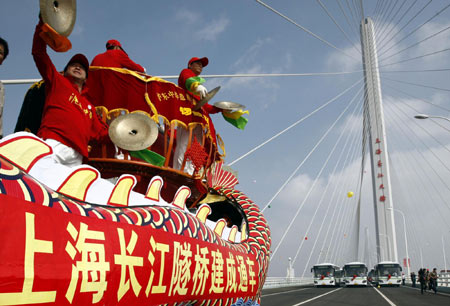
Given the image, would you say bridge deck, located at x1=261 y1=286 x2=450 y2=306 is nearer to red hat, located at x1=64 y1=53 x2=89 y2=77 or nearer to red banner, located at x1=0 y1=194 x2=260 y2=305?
red banner, located at x1=0 y1=194 x2=260 y2=305

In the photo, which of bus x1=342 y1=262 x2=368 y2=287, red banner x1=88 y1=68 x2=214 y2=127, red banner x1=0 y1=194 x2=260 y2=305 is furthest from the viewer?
bus x1=342 y1=262 x2=368 y2=287

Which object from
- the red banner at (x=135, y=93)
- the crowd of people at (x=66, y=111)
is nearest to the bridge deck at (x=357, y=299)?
the red banner at (x=135, y=93)

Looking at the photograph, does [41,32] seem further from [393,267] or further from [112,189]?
[393,267]

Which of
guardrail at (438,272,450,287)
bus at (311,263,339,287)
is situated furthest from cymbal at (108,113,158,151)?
bus at (311,263,339,287)

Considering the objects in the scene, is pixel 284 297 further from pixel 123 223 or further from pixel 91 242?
pixel 91 242

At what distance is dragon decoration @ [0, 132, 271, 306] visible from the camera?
1.68m

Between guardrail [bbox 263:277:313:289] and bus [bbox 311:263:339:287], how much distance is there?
7.98ft

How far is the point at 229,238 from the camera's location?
427 centimetres

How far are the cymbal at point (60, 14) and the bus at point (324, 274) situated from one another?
3158 cm

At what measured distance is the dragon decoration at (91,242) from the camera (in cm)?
168

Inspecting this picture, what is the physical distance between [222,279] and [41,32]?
238cm

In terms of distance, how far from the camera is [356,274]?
3022 centimetres

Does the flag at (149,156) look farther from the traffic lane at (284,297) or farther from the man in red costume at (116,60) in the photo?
the traffic lane at (284,297)

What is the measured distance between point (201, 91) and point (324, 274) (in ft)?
98.3
